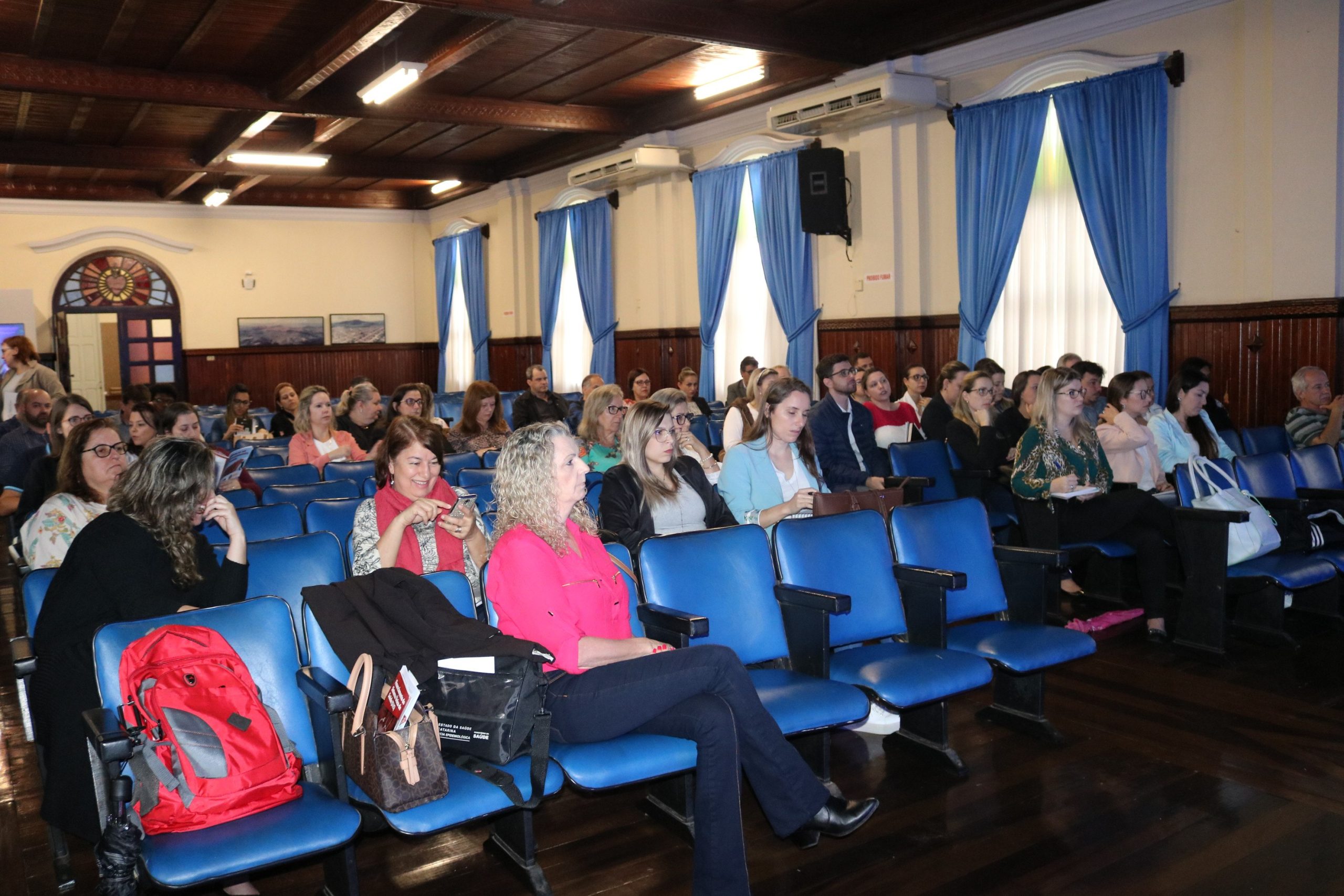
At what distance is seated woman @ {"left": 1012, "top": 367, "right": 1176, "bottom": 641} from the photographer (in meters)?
4.70

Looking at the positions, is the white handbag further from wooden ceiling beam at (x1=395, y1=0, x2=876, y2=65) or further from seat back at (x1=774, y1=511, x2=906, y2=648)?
wooden ceiling beam at (x1=395, y1=0, x2=876, y2=65)

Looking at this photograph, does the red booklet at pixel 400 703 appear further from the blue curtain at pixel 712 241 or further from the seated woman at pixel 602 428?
the blue curtain at pixel 712 241

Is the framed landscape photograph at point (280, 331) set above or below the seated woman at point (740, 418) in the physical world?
above

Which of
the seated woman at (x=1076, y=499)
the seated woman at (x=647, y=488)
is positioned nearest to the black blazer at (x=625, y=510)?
the seated woman at (x=647, y=488)

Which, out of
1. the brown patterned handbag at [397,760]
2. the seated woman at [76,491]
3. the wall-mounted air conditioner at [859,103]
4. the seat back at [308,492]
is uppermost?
the wall-mounted air conditioner at [859,103]

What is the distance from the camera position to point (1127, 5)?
6871 millimetres

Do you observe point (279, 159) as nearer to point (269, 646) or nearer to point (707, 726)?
point (269, 646)

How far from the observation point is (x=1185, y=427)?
5.67m

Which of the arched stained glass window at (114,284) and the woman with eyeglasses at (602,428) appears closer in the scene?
the woman with eyeglasses at (602,428)

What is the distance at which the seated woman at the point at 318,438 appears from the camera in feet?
19.3

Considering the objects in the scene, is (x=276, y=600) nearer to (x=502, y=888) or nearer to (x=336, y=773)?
(x=336, y=773)

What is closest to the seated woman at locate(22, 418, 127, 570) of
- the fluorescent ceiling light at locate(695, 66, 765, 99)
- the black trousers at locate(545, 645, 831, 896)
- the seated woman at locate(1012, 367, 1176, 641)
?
the black trousers at locate(545, 645, 831, 896)

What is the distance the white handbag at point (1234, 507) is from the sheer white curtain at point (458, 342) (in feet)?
39.8

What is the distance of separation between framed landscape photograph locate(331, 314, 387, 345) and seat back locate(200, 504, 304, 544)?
43.2ft
